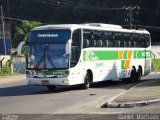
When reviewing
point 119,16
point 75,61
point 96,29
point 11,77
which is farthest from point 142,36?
point 119,16

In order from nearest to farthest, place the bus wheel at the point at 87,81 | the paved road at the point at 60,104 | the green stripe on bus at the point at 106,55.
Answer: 1. the paved road at the point at 60,104
2. the bus wheel at the point at 87,81
3. the green stripe on bus at the point at 106,55

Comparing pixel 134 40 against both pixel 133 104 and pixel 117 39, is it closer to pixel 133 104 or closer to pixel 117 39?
pixel 117 39

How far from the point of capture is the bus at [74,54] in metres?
A: 24.7

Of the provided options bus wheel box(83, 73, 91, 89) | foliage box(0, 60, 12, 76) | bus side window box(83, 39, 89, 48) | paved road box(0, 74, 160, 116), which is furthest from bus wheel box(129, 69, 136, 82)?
foliage box(0, 60, 12, 76)

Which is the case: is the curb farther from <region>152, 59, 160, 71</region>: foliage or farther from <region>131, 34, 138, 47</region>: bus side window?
<region>152, 59, 160, 71</region>: foliage

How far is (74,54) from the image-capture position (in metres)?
25.3

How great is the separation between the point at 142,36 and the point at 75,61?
35.0 feet

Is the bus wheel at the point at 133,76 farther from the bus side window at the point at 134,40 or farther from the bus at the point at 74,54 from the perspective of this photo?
the bus at the point at 74,54

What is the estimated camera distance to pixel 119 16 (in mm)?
82250

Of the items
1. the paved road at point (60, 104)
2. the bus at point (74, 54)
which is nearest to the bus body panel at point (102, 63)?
the bus at point (74, 54)

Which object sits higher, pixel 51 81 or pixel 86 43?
pixel 86 43

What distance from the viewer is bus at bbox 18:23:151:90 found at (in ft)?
81.1

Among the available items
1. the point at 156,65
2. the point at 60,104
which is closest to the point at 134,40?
the point at 60,104

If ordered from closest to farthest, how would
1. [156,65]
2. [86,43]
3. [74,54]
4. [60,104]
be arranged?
[60,104] → [74,54] → [86,43] → [156,65]
